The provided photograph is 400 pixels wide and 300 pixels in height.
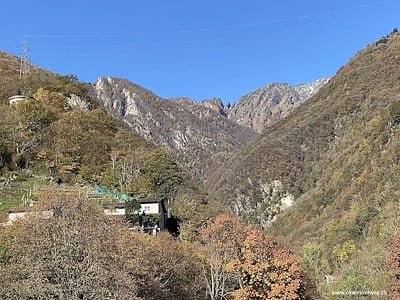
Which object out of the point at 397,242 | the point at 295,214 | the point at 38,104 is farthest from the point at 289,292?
the point at 295,214

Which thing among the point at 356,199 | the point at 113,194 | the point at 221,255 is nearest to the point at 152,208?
the point at 113,194

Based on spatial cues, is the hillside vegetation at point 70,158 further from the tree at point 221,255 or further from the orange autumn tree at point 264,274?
the orange autumn tree at point 264,274

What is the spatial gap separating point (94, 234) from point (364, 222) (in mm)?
101546

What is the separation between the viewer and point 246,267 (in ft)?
146

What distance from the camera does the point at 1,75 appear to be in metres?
109

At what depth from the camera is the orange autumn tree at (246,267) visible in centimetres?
4422

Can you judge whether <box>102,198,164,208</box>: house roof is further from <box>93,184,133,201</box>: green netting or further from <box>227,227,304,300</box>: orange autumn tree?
<box>227,227,304,300</box>: orange autumn tree

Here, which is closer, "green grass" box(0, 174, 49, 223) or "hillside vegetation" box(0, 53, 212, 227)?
"green grass" box(0, 174, 49, 223)

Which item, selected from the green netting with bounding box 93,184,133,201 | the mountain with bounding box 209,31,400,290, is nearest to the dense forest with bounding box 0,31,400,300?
the mountain with bounding box 209,31,400,290

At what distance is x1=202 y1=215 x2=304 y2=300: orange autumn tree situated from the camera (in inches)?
1741

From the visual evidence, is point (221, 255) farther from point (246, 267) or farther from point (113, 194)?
point (113, 194)

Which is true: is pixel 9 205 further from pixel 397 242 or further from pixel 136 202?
pixel 397 242

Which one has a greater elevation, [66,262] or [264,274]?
[66,262]

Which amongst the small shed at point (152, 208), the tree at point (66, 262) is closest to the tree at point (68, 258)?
the tree at point (66, 262)
